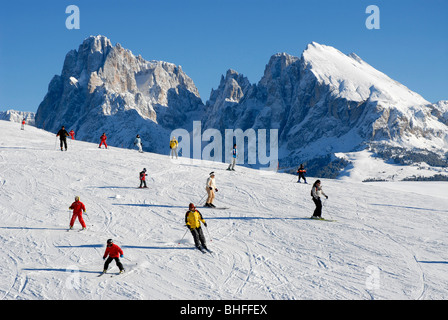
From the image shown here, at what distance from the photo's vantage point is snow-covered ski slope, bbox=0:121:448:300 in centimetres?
1233

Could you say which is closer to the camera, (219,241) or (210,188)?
(219,241)

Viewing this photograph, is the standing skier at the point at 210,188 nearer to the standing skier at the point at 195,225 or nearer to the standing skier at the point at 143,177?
the standing skier at the point at 143,177

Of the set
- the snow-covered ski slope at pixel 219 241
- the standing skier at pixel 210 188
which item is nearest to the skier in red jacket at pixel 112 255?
the snow-covered ski slope at pixel 219 241

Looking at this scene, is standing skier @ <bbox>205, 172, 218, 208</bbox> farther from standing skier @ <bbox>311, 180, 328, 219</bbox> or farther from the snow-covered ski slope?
standing skier @ <bbox>311, 180, 328, 219</bbox>

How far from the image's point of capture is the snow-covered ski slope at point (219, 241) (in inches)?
485

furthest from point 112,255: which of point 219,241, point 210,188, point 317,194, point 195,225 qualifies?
point 317,194

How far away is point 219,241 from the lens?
16.4 metres

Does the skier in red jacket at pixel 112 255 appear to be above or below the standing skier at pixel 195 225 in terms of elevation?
below

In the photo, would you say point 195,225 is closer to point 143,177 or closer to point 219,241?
point 219,241

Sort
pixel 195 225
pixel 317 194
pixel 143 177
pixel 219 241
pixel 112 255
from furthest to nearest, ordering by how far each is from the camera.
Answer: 1. pixel 143 177
2. pixel 317 194
3. pixel 219 241
4. pixel 195 225
5. pixel 112 255

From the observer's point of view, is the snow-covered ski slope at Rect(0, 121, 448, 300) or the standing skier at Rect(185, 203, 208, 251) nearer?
the snow-covered ski slope at Rect(0, 121, 448, 300)

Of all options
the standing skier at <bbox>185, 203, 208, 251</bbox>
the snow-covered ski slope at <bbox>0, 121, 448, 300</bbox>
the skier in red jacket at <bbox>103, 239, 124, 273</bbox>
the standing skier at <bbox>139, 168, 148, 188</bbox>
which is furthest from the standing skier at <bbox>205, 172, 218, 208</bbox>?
the skier in red jacket at <bbox>103, 239, 124, 273</bbox>

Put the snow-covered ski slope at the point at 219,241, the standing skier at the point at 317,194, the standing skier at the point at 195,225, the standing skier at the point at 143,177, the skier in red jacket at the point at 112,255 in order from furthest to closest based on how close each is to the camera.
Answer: the standing skier at the point at 143,177 → the standing skier at the point at 317,194 → the standing skier at the point at 195,225 → the skier in red jacket at the point at 112,255 → the snow-covered ski slope at the point at 219,241
